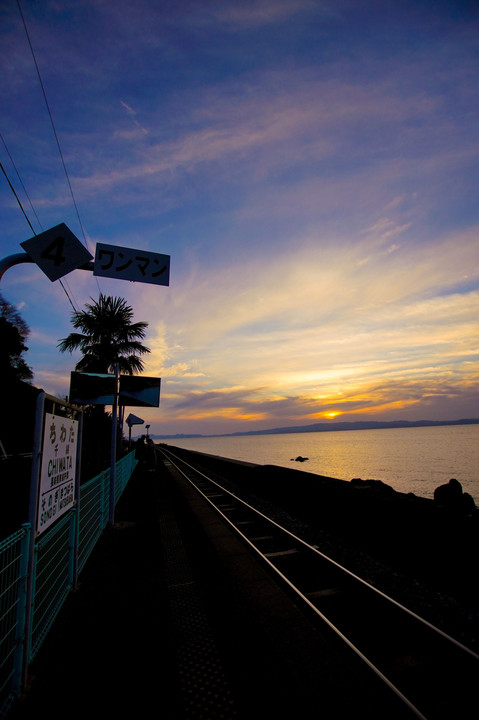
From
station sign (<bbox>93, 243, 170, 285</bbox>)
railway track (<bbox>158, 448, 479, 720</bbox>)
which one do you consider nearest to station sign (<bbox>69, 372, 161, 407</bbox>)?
station sign (<bbox>93, 243, 170, 285</bbox>)

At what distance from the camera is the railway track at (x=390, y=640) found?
2865 mm

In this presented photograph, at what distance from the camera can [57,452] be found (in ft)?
11.1

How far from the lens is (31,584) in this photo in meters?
2.92

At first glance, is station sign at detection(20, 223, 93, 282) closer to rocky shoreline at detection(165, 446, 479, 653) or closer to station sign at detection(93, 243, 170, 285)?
station sign at detection(93, 243, 170, 285)

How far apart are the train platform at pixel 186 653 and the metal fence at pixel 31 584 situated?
0.17 meters

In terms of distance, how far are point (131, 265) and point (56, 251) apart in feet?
3.36

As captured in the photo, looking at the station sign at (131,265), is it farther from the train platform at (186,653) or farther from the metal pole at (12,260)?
the train platform at (186,653)

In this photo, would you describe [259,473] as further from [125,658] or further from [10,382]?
[10,382]

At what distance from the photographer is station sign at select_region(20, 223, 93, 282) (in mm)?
3677

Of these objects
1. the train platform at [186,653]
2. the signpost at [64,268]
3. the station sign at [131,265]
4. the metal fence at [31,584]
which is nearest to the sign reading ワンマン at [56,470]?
the signpost at [64,268]

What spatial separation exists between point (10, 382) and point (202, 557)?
Answer: 54.0 ft

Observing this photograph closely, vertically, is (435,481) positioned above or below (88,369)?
below

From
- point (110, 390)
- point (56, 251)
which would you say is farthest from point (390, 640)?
point (110, 390)

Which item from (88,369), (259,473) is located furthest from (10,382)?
(259,473)
